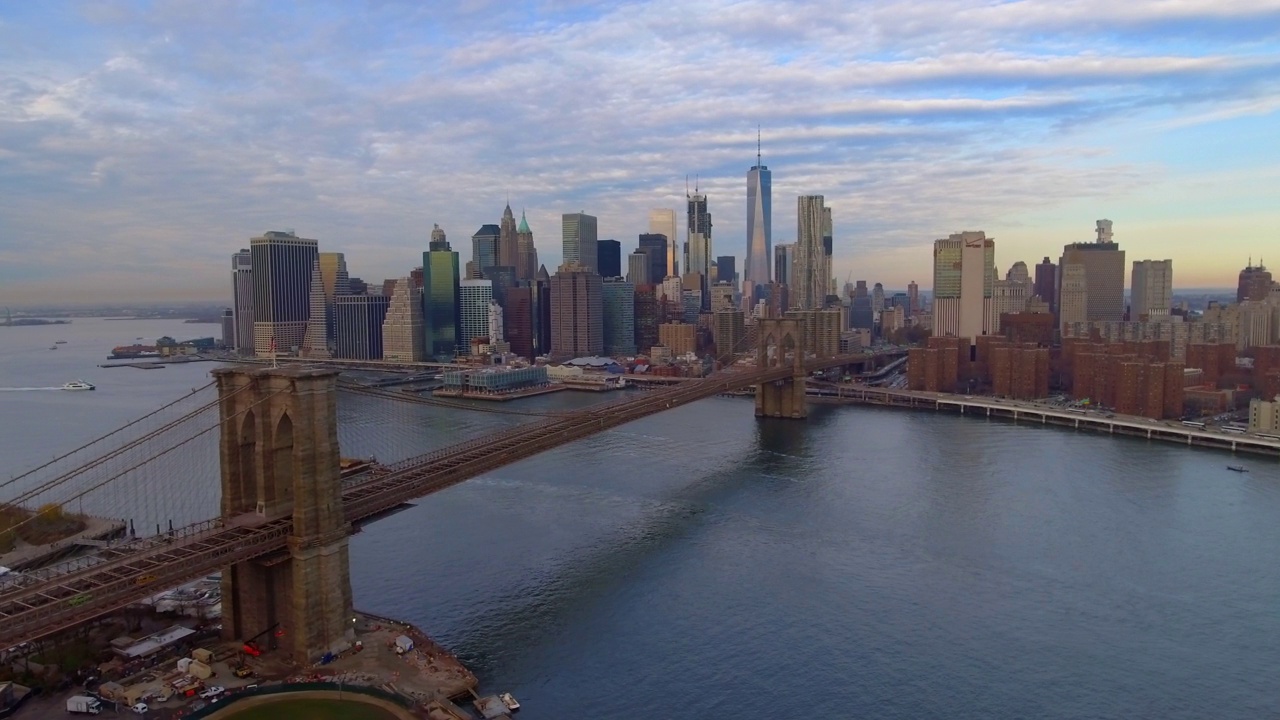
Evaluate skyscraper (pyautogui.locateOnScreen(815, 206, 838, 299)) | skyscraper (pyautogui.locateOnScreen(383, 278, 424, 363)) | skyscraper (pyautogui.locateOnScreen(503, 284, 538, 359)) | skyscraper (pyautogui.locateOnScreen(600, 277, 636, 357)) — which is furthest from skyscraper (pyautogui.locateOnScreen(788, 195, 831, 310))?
skyscraper (pyautogui.locateOnScreen(383, 278, 424, 363))

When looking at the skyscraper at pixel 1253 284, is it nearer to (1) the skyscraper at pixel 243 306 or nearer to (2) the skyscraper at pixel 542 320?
(2) the skyscraper at pixel 542 320

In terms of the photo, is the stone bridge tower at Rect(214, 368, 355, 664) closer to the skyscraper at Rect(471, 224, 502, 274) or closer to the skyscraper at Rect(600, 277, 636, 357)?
the skyscraper at Rect(600, 277, 636, 357)

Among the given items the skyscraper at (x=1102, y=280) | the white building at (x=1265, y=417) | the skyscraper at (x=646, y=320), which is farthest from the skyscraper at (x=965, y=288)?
the white building at (x=1265, y=417)

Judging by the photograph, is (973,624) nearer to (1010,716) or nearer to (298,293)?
(1010,716)

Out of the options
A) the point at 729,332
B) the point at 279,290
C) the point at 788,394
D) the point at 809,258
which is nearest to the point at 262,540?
the point at 788,394

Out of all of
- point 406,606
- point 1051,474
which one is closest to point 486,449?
point 406,606

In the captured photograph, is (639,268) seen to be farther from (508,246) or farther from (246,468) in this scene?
(246,468)
